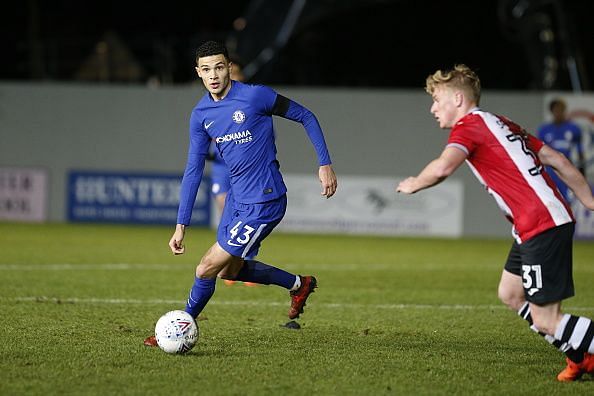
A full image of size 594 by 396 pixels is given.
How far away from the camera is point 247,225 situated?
7.43 m

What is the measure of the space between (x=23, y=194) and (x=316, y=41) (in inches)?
303

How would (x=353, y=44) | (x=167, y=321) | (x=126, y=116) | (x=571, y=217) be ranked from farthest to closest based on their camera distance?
(x=353, y=44)
(x=126, y=116)
(x=167, y=321)
(x=571, y=217)

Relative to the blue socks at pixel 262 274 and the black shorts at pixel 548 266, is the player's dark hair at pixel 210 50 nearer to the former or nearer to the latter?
the blue socks at pixel 262 274

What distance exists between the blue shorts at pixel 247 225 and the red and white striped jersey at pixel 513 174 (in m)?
1.81

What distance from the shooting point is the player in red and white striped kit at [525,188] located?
613 centimetres

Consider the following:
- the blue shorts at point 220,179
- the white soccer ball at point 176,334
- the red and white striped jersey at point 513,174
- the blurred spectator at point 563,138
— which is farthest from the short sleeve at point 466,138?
the blurred spectator at point 563,138

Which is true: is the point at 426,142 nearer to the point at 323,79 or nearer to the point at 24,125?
the point at 323,79

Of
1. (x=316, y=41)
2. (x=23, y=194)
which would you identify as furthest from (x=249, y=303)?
(x=316, y=41)

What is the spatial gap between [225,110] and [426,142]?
13.0m

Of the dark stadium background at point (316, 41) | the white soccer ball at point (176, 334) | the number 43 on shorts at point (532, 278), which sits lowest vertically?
the white soccer ball at point (176, 334)

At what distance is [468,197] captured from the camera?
64.8 feet

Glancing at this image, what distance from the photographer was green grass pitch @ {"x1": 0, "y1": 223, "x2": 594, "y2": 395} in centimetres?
632

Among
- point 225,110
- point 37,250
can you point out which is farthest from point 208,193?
point 225,110

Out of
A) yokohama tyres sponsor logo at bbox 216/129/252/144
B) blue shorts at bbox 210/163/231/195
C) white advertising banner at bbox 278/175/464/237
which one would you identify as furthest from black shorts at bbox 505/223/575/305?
white advertising banner at bbox 278/175/464/237
